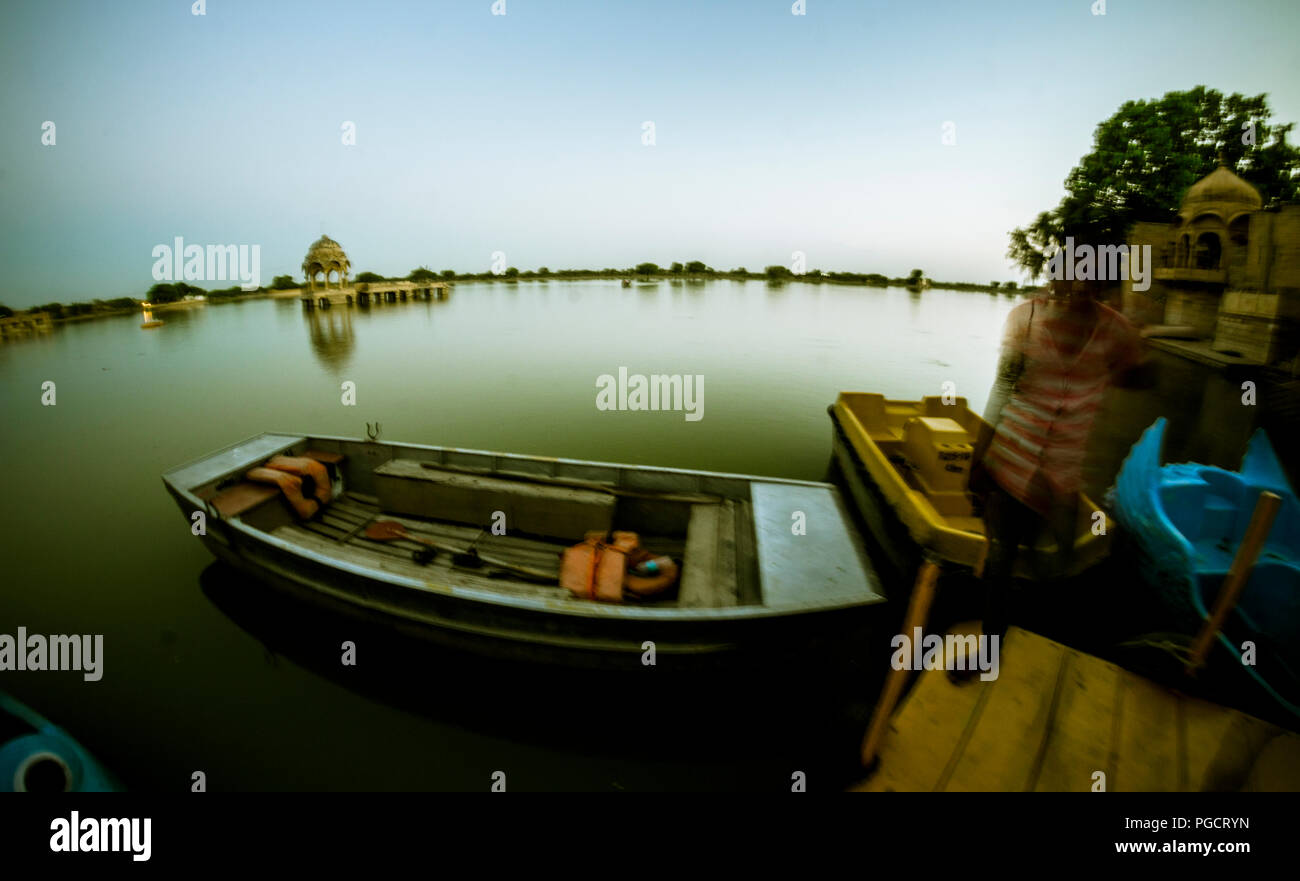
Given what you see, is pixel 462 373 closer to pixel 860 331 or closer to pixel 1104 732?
pixel 1104 732

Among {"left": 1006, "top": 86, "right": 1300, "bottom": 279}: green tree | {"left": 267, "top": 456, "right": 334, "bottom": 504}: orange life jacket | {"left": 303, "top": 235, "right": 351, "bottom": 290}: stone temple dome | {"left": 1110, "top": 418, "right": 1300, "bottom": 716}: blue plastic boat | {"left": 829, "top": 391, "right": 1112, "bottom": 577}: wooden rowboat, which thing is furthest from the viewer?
{"left": 303, "top": 235, "right": 351, "bottom": 290}: stone temple dome

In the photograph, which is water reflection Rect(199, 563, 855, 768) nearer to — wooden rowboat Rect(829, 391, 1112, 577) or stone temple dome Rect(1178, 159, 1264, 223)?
wooden rowboat Rect(829, 391, 1112, 577)

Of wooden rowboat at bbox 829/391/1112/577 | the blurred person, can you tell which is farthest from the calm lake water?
the blurred person

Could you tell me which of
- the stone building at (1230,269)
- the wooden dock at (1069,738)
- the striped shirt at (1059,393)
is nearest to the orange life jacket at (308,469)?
the wooden dock at (1069,738)

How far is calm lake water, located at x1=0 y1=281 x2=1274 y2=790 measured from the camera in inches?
204

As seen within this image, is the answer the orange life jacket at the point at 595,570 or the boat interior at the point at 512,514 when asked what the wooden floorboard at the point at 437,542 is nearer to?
the boat interior at the point at 512,514

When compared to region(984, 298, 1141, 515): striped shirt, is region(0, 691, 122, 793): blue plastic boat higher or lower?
lower

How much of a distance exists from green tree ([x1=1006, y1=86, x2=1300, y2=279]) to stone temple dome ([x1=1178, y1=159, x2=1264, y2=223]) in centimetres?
219

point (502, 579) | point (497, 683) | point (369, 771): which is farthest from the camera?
point (502, 579)

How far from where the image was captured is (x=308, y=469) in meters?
7.84
